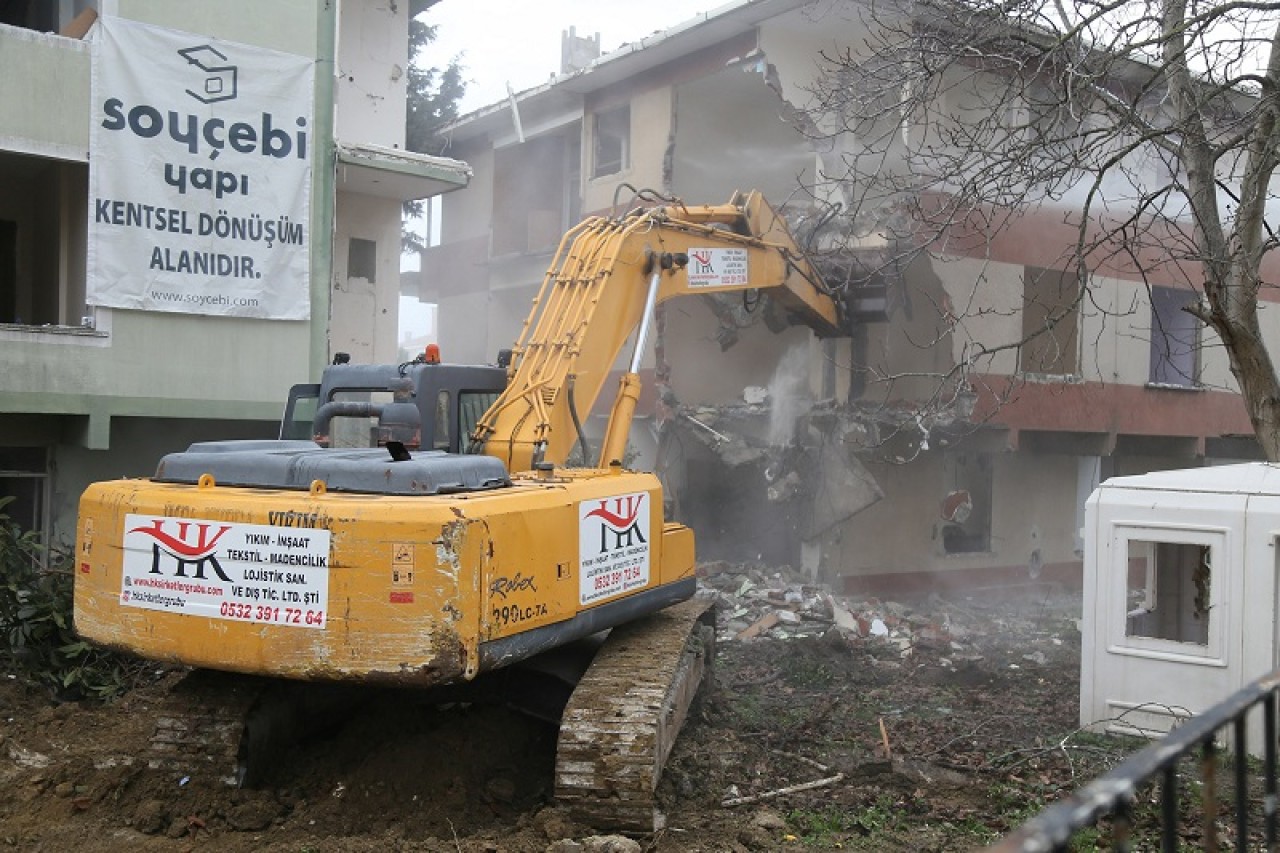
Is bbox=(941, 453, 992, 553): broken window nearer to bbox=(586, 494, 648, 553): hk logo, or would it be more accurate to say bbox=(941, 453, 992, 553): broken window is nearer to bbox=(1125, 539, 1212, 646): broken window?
bbox=(1125, 539, 1212, 646): broken window

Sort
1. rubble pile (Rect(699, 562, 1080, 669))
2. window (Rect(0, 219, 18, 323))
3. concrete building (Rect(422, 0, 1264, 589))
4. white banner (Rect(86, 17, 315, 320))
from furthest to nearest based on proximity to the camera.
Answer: concrete building (Rect(422, 0, 1264, 589))
window (Rect(0, 219, 18, 323))
rubble pile (Rect(699, 562, 1080, 669))
white banner (Rect(86, 17, 315, 320))

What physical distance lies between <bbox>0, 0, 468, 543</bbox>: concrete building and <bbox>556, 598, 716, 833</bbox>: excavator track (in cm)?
606

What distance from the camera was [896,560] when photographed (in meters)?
16.2

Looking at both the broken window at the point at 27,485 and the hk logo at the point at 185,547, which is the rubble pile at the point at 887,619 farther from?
the hk logo at the point at 185,547

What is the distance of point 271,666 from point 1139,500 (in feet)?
18.5

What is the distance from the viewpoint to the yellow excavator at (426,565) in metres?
5.40

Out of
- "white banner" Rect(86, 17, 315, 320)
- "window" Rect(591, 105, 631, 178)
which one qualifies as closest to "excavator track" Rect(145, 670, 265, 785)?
"white banner" Rect(86, 17, 315, 320)

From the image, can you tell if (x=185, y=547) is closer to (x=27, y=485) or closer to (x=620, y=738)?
(x=620, y=738)

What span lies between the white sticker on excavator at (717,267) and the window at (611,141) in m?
7.87

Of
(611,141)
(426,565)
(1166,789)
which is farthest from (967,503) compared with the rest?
(1166,789)

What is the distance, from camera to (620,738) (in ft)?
18.7

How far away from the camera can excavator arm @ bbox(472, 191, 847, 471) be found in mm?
7469

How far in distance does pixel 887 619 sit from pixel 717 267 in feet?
17.0

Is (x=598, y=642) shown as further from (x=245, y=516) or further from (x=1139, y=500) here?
(x=1139, y=500)
